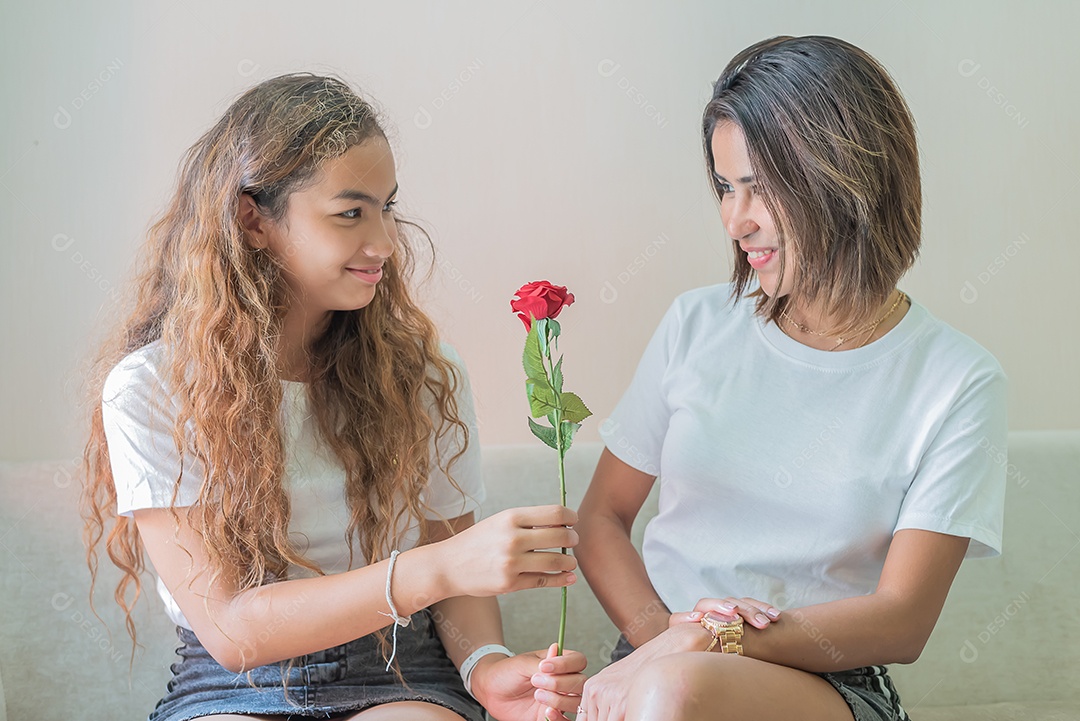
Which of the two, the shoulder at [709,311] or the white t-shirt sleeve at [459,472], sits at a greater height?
the shoulder at [709,311]

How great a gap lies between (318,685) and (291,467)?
0.29 metres

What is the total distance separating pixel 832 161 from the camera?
1.33 m

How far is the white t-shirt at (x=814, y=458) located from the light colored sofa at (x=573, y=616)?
0.34 metres

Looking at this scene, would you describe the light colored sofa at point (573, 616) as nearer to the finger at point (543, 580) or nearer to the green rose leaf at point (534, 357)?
the finger at point (543, 580)

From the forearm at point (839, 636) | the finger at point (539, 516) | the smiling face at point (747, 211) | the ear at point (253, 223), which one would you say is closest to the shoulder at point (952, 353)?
the smiling face at point (747, 211)

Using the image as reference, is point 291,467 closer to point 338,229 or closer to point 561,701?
point 338,229

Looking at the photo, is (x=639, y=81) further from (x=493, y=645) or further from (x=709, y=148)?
(x=493, y=645)

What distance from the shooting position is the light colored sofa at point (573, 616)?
1.64 metres

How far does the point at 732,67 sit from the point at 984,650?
1.11 metres

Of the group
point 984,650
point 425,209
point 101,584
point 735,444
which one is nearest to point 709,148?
point 735,444

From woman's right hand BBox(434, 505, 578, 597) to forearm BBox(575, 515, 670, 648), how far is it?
0.25 meters

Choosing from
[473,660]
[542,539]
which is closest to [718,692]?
[542,539]

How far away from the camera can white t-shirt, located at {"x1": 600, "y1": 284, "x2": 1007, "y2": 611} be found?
1343 mm

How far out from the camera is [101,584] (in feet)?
5.45
